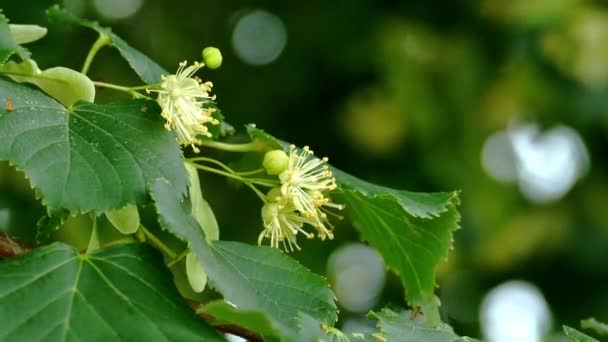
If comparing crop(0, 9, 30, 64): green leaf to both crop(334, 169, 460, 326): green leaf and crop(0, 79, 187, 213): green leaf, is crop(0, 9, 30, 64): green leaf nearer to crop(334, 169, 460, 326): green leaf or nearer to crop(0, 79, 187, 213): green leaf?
crop(0, 79, 187, 213): green leaf

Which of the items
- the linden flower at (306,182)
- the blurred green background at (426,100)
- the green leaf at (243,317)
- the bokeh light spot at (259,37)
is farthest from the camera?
the bokeh light spot at (259,37)

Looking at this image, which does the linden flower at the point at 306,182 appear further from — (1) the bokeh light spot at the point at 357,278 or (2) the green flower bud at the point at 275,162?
(1) the bokeh light spot at the point at 357,278

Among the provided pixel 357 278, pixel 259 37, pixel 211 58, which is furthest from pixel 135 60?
pixel 357 278

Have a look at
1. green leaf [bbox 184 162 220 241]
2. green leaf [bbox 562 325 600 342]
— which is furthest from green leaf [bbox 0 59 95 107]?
green leaf [bbox 562 325 600 342]

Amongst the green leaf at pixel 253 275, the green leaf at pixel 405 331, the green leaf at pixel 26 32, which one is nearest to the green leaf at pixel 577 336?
the green leaf at pixel 405 331

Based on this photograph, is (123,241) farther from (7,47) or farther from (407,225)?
(407,225)

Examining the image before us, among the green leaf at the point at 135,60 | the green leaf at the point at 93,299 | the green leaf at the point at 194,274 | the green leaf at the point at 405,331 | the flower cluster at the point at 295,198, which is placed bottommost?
the green leaf at the point at 93,299

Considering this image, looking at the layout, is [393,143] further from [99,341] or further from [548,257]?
[99,341]

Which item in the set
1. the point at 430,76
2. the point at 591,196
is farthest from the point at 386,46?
the point at 591,196
